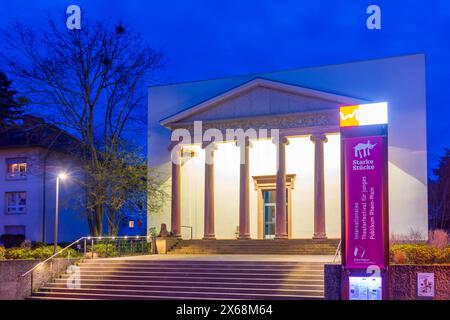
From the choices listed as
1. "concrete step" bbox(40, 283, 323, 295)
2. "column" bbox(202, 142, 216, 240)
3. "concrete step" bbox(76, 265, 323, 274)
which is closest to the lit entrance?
"column" bbox(202, 142, 216, 240)

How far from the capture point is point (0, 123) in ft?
105

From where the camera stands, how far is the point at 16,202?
158 ft

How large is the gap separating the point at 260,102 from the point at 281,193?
485 cm

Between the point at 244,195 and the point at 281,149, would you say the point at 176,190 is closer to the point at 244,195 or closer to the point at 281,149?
the point at 244,195

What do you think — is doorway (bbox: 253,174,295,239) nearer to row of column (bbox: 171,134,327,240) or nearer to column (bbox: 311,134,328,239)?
row of column (bbox: 171,134,327,240)

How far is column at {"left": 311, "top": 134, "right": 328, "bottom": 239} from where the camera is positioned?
98.5ft

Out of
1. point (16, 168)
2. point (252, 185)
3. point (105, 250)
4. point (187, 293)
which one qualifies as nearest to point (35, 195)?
point (16, 168)

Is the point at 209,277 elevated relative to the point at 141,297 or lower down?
elevated

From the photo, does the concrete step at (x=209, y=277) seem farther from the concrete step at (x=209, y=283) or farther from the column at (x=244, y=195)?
the column at (x=244, y=195)

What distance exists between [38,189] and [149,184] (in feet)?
58.1

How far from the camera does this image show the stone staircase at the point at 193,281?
19750 millimetres
